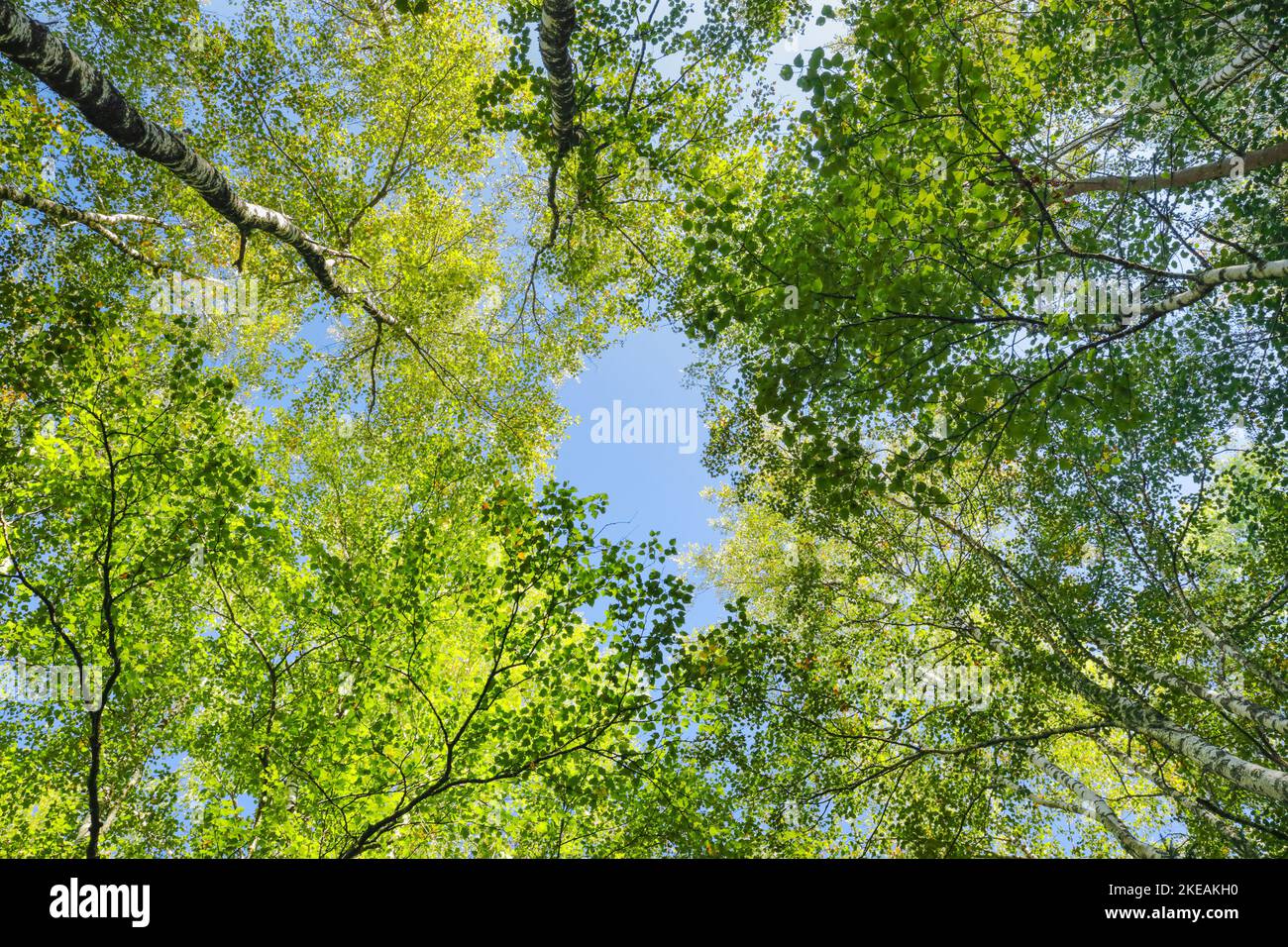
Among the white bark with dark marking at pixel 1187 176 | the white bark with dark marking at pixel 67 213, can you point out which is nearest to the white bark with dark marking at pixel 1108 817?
the white bark with dark marking at pixel 1187 176

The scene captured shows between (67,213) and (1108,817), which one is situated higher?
(67,213)

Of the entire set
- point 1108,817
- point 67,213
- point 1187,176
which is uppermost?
point 67,213

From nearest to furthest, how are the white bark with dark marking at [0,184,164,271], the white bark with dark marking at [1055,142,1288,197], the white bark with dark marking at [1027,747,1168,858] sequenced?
the white bark with dark marking at [1055,142,1288,197], the white bark with dark marking at [0,184,164,271], the white bark with dark marking at [1027,747,1168,858]

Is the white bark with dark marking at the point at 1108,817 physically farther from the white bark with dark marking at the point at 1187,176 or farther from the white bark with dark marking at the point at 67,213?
the white bark with dark marking at the point at 67,213

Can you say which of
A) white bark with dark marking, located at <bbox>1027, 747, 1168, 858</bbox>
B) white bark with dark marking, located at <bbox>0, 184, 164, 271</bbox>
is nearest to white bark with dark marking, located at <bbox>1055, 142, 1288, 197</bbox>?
white bark with dark marking, located at <bbox>1027, 747, 1168, 858</bbox>

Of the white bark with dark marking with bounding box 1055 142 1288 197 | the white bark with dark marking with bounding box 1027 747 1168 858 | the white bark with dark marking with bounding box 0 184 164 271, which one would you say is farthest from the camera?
the white bark with dark marking with bounding box 1027 747 1168 858

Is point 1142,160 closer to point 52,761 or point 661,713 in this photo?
point 661,713

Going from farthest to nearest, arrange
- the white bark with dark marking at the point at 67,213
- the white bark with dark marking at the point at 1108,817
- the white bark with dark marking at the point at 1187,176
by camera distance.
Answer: the white bark with dark marking at the point at 1108,817
the white bark with dark marking at the point at 67,213
the white bark with dark marking at the point at 1187,176

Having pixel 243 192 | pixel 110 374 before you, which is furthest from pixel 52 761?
pixel 243 192

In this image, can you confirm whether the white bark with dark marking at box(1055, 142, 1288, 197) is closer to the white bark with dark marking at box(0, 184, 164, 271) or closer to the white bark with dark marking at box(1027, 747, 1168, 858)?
the white bark with dark marking at box(1027, 747, 1168, 858)

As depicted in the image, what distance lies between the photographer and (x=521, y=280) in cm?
1392

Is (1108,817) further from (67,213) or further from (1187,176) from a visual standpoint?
(67,213)

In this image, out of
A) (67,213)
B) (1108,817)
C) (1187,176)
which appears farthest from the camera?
(1108,817)

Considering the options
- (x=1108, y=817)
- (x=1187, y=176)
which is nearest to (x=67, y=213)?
(x=1187, y=176)
